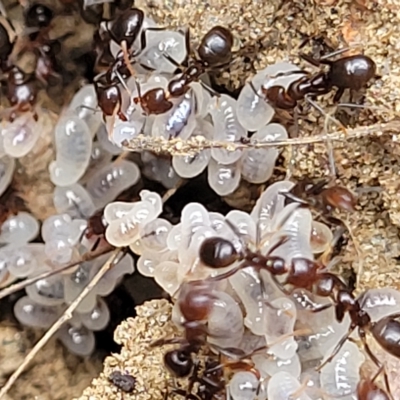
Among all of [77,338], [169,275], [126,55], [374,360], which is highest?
[126,55]

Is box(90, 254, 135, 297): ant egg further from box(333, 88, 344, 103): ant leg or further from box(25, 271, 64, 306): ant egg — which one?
box(333, 88, 344, 103): ant leg

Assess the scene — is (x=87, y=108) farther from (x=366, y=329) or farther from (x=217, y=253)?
(x=366, y=329)

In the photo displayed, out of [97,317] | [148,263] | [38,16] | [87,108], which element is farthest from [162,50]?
[97,317]

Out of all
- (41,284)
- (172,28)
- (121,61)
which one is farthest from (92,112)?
(41,284)

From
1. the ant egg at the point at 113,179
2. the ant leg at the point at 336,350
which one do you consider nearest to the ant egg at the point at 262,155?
the ant egg at the point at 113,179

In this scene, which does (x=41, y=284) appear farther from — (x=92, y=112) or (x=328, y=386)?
(x=328, y=386)

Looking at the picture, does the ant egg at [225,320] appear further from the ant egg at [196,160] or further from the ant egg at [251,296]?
the ant egg at [196,160]
